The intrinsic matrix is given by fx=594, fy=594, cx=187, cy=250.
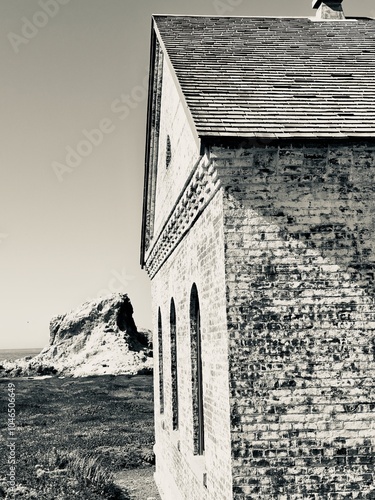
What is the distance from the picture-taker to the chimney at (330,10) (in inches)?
467

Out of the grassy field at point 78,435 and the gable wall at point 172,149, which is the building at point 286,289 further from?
the grassy field at point 78,435

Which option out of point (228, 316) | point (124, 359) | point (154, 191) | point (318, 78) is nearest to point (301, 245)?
point (228, 316)

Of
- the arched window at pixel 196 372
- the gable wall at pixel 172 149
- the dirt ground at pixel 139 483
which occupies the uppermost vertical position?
the gable wall at pixel 172 149

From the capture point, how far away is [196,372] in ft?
28.3

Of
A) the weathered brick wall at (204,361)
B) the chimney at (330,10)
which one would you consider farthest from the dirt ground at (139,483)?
the chimney at (330,10)

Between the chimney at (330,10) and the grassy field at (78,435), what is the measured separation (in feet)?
35.1

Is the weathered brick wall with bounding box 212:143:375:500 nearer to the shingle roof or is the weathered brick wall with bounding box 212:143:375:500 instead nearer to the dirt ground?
the shingle roof

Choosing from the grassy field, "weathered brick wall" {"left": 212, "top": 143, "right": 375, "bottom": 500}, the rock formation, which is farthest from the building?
the rock formation

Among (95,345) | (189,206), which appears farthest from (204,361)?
(95,345)

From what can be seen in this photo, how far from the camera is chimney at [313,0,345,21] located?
38.9 ft

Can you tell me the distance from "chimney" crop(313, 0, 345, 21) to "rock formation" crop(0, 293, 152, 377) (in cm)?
3202

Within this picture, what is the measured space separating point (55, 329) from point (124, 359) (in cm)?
1463

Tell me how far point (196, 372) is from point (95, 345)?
134ft

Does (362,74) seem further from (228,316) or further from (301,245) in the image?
(228,316)
